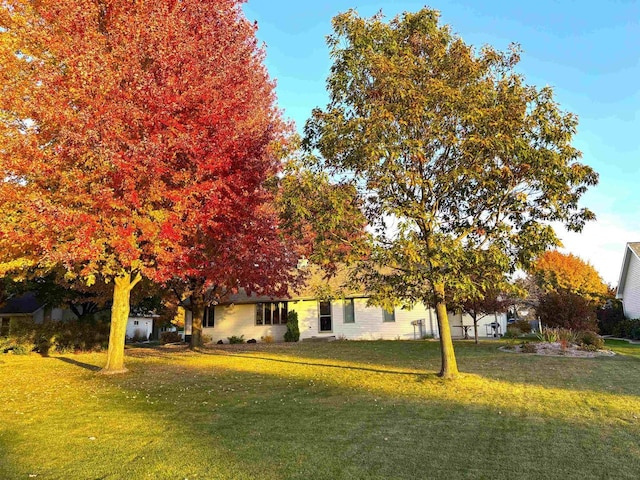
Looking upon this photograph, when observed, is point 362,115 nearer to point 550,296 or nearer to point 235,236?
point 235,236

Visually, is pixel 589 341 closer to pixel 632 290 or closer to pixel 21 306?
pixel 632 290

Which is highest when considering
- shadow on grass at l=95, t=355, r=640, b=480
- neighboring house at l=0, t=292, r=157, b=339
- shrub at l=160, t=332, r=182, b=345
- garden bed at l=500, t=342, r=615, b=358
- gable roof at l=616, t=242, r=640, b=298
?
gable roof at l=616, t=242, r=640, b=298

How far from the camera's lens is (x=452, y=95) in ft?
32.2

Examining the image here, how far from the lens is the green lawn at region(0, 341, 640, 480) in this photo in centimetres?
498

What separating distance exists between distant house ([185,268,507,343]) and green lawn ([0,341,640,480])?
13.2 metres

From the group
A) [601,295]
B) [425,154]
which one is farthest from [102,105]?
[601,295]

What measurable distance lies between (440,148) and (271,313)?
19949 millimetres

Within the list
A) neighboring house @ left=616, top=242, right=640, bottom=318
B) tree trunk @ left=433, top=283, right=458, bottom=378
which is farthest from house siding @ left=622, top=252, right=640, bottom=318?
tree trunk @ left=433, top=283, right=458, bottom=378

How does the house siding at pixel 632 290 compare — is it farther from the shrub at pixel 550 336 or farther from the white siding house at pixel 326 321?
the shrub at pixel 550 336

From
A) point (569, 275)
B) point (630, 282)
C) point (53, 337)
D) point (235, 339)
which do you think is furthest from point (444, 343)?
point (569, 275)

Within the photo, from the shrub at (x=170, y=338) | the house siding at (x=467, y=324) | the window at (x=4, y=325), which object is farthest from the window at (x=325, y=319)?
the window at (x=4, y=325)

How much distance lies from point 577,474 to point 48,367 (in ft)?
52.4

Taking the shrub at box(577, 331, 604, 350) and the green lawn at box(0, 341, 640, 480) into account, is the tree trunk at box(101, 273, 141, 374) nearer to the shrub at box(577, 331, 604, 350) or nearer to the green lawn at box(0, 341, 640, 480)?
the green lawn at box(0, 341, 640, 480)

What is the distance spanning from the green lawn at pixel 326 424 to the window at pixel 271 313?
50.2ft
